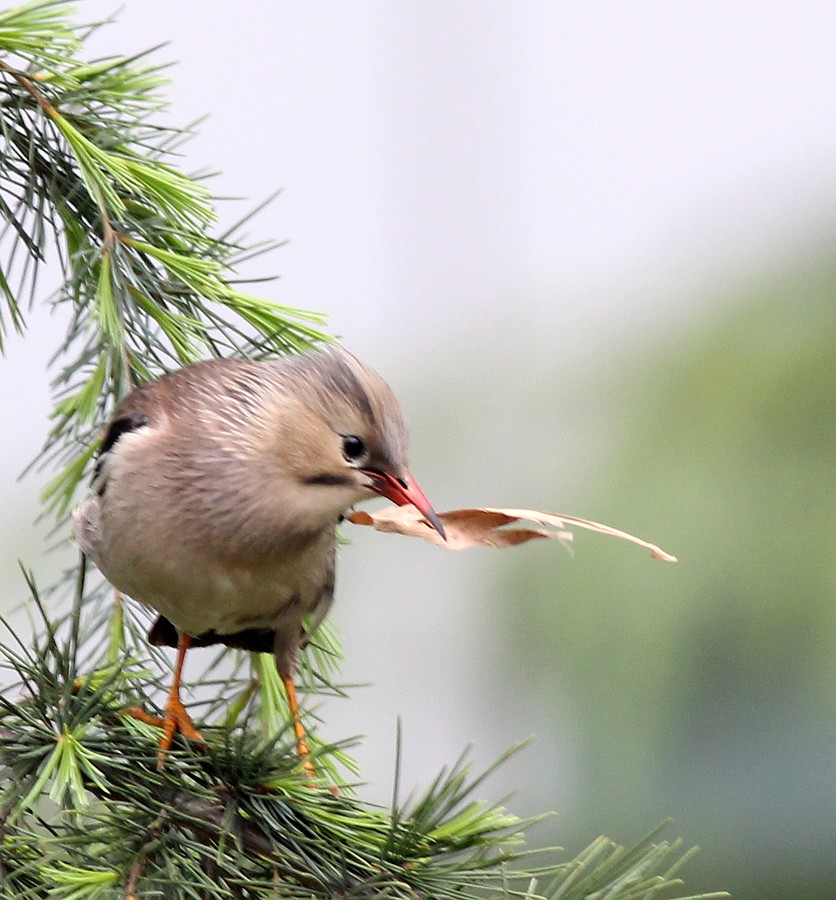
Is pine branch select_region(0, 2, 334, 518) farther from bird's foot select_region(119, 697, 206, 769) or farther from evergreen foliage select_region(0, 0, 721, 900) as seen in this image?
bird's foot select_region(119, 697, 206, 769)

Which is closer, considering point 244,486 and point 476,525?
point 476,525

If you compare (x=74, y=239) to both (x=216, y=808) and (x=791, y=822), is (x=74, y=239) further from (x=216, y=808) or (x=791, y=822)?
(x=791, y=822)

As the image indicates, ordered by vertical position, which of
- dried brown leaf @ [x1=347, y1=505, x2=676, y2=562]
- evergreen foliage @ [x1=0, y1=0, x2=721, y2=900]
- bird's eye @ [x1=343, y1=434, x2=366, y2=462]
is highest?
bird's eye @ [x1=343, y1=434, x2=366, y2=462]

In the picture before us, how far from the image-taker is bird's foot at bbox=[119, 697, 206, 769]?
2.07 ft

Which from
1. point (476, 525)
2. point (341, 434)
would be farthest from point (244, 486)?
point (476, 525)

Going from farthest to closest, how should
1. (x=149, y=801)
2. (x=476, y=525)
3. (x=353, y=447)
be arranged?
(x=353, y=447) < (x=476, y=525) < (x=149, y=801)

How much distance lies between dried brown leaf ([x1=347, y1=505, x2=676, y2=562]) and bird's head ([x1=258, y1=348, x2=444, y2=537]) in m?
0.03

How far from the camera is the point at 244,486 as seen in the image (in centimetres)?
86

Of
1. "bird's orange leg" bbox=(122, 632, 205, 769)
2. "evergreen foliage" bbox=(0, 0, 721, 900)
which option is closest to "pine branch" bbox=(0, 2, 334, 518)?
"evergreen foliage" bbox=(0, 0, 721, 900)

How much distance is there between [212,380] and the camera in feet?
2.87

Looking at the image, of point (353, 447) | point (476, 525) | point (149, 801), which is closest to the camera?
point (149, 801)

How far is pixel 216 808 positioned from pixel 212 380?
0.36 meters

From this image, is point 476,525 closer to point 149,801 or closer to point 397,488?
point 397,488

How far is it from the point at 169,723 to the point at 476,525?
0.69 ft
